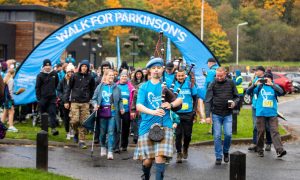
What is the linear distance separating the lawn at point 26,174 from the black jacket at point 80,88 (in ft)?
12.7

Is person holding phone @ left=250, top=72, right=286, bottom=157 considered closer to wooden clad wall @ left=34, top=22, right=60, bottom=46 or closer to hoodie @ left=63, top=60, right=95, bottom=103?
hoodie @ left=63, top=60, right=95, bottom=103

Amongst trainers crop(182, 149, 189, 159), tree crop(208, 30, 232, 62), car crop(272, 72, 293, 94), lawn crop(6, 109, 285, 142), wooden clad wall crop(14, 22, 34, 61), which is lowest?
trainers crop(182, 149, 189, 159)

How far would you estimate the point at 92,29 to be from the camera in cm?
1820

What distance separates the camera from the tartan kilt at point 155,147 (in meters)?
8.70

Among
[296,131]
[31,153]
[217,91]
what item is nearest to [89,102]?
[31,153]

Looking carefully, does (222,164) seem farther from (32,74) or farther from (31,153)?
(32,74)

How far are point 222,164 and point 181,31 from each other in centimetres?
689

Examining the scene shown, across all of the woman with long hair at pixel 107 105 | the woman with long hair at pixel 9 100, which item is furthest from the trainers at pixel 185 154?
the woman with long hair at pixel 9 100

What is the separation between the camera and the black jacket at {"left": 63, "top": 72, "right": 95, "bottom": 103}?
1379 centimetres

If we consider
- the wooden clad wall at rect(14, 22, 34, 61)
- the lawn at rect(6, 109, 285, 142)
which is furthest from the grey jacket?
the wooden clad wall at rect(14, 22, 34, 61)

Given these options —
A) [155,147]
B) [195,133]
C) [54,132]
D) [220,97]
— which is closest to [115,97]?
[220,97]

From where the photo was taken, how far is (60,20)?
4203 centimetres

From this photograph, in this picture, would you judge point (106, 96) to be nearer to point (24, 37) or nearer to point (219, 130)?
point (219, 130)

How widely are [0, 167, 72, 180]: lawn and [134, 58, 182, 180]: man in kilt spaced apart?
148 cm
